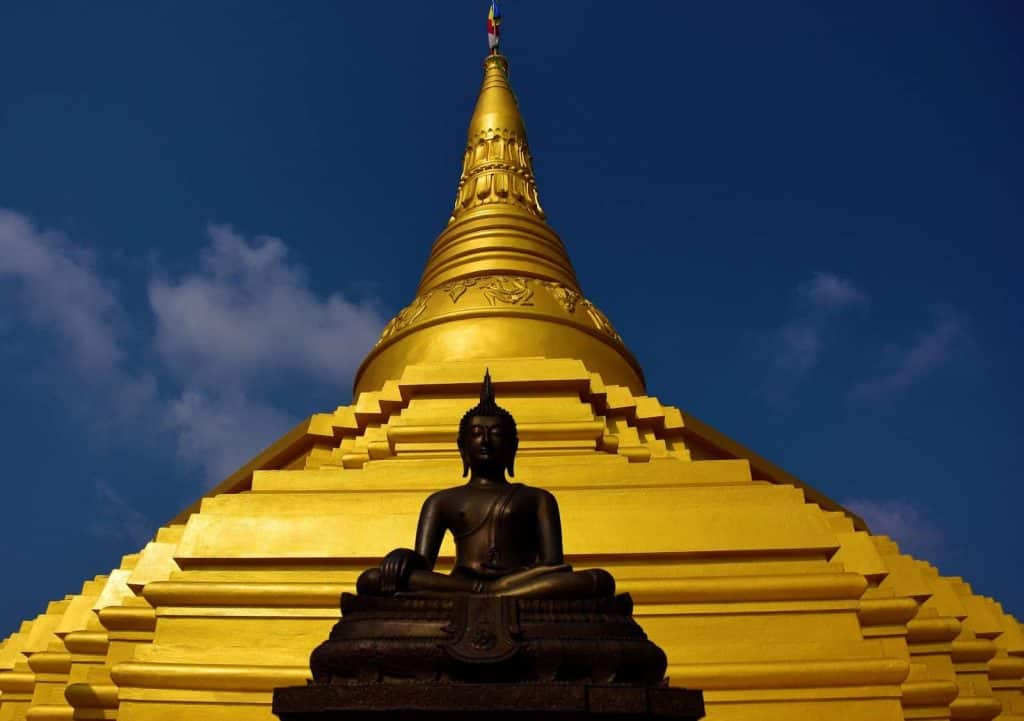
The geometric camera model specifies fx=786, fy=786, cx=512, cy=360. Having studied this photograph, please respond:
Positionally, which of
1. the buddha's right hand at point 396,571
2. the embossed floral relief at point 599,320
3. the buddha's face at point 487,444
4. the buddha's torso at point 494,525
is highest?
the embossed floral relief at point 599,320

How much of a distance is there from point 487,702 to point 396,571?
0.78 meters

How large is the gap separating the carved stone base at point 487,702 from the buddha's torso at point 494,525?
945mm

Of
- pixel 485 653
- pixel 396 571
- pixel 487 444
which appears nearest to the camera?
pixel 485 653

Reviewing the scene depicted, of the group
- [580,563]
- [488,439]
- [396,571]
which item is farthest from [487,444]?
[580,563]

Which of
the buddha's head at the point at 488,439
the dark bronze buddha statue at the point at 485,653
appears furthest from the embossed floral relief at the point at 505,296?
the dark bronze buddha statue at the point at 485,653

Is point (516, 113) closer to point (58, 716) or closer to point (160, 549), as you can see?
point (160, 549)

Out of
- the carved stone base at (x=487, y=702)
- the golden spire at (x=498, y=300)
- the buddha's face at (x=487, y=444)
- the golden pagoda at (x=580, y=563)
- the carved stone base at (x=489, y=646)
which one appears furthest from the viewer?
the golden spire at (x=498, y=300)

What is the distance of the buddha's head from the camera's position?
14.4 ft

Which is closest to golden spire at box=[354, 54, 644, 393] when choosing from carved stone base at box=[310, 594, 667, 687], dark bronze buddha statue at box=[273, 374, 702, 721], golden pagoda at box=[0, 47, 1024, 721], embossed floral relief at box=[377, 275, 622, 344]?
embossed floral relief at box=[377, 275, 622, 344]

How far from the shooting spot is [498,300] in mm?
10320

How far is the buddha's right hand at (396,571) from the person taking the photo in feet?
11.7

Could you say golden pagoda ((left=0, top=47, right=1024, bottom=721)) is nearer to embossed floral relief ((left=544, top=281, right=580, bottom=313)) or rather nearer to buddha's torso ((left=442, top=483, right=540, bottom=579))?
embossed floral relief ((left=544, top=281, right=580, bottom=313))

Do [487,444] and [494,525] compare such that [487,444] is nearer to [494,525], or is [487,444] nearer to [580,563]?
[494,525]

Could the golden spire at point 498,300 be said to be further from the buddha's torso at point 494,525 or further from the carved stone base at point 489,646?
the carved stone base at point 489,646
